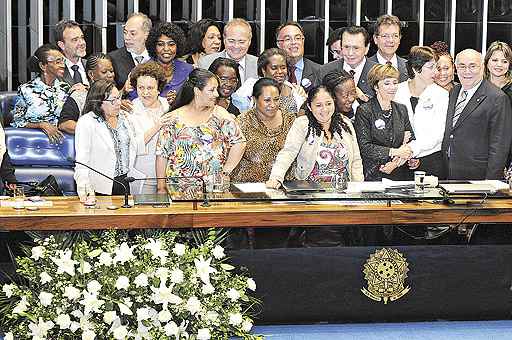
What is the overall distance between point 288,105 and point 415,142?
101 cm

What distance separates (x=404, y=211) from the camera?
6.22 metres

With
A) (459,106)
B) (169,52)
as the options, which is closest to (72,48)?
(169,52)

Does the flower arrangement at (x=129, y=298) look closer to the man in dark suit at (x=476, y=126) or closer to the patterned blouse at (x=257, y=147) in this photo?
the patterned blouse at (x=257, y=147)

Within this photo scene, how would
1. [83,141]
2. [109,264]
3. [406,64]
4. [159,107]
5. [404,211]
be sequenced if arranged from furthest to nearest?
[406,64]
[159,107]
[83,141]
[404,211]
[109,264]

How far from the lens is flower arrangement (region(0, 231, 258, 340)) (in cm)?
409

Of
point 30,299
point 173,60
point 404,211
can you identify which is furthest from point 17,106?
point 30,299

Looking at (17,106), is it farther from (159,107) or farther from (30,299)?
(30,299)

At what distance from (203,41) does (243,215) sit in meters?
2.50

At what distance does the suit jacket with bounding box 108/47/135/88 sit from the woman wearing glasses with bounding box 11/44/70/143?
0.38 metres

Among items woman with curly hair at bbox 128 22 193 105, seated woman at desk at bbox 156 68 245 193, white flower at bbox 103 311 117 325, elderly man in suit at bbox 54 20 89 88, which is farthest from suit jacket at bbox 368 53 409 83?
white flower at bbox 103 311 117 325

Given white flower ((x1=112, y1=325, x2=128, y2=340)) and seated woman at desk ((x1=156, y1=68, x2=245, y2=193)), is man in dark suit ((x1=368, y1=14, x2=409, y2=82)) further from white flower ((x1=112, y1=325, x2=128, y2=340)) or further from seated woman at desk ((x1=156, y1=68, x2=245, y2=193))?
white flower ((x1=112, y1=325, x2=128, y2=340))

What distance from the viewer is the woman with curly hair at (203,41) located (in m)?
8.20

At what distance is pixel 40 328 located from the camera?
4.14 m

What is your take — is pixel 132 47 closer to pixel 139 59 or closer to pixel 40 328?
pixel 139 59
